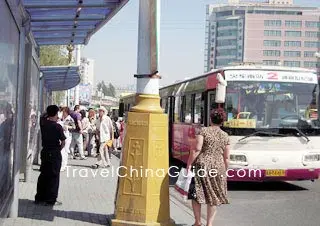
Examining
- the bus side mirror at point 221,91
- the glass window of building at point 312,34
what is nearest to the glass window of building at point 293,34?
the glass window of building at point 312,34

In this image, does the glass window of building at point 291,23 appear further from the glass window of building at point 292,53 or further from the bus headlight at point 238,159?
the bus headlight at point 238,159

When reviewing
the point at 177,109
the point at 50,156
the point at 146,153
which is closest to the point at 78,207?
the point at 50,156

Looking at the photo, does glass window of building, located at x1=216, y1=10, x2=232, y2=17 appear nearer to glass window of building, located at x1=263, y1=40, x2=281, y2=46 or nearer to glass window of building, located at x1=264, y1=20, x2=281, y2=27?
glass window of building, located at x1=264, y1=20, x2=281, y2=27

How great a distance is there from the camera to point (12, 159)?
297 inches

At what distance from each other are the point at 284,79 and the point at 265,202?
3.18 metres

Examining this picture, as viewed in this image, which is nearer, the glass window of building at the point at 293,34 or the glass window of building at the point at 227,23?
the glass window of building at the point at 293,34

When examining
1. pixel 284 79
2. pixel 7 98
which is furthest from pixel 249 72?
pixel 7 98

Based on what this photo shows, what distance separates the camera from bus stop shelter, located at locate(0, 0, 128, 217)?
639cm

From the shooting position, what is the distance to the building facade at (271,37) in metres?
151

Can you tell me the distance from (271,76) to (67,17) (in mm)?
5410

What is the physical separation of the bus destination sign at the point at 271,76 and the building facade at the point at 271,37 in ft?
445

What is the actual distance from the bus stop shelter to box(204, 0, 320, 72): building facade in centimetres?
13834

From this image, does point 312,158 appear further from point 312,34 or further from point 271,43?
point 312,34

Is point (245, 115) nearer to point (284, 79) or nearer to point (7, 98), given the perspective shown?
point (284, 79)
